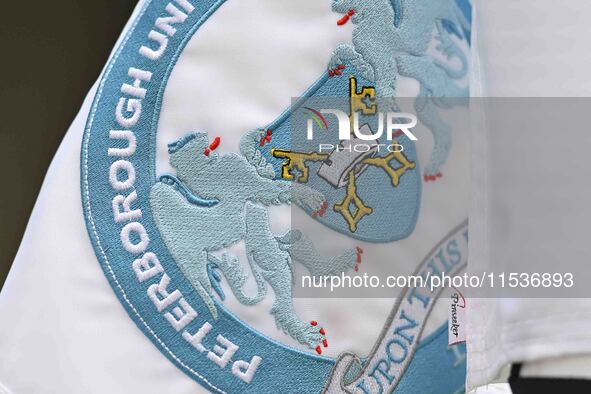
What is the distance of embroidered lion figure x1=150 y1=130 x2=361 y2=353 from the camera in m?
0.50

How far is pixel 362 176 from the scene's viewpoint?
1.74 ft

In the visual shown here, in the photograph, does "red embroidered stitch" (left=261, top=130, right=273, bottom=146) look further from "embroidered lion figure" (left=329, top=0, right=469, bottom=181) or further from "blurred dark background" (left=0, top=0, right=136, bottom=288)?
"blurred dark background" (left=0, top=0, right=136, bottom=288)

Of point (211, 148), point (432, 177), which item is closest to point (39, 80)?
point (211, 148)

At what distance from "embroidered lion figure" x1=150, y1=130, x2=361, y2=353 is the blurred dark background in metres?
0.25

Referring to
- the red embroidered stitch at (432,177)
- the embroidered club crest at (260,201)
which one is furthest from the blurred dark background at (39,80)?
the red embroidered stitch at (432,177)

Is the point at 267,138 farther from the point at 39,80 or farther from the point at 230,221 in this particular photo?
the point at 39,80

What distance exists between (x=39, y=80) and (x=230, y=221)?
299 mm

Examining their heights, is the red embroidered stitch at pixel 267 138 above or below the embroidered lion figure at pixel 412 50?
below

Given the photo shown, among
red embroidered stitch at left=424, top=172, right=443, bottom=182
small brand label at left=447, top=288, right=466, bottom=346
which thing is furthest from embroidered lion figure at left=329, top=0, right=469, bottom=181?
small brand label at left=447, top=288, right=466, bottom=346

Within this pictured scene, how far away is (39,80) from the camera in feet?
2.28

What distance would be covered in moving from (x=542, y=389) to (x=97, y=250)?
0.95 ft

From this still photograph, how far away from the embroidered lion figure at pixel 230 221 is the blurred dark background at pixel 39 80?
25 centimetres

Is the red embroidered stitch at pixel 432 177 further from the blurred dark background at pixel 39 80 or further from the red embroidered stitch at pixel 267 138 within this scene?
the blurred dark background at pixel 39 80

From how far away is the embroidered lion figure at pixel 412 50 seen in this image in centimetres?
53
